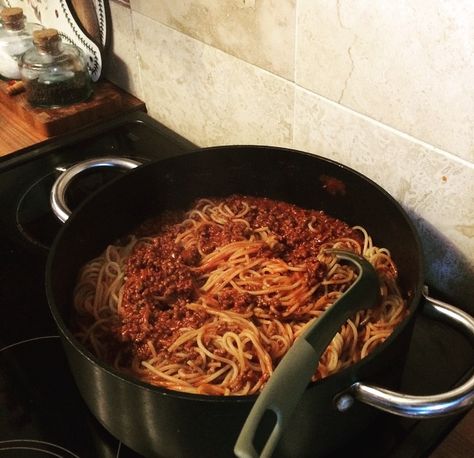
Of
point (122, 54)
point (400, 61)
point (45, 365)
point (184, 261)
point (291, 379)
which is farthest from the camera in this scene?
point (122, 54)

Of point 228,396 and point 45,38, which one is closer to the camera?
point 228,396

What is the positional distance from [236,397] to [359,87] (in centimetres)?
61

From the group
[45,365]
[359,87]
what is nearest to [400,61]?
[359,87]

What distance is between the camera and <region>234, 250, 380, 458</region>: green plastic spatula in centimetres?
62

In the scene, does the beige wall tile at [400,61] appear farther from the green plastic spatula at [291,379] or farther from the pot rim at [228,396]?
the green plastic spatula at [291,379]

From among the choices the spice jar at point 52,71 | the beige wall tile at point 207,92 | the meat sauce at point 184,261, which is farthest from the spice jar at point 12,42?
the meat sauce at point 184,261

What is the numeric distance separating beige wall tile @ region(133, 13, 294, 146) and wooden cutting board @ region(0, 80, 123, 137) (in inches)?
4.5

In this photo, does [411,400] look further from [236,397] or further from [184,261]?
[184,261]

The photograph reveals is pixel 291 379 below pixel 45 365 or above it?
above

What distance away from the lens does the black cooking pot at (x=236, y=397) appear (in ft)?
2.37

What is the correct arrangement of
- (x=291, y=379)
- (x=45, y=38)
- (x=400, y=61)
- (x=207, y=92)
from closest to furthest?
1. (x=291, y=379)
2. (x=400, y=61)
3. (x=207, y=92)
4. (x=45, y=38)

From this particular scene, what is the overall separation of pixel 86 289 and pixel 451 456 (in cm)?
72

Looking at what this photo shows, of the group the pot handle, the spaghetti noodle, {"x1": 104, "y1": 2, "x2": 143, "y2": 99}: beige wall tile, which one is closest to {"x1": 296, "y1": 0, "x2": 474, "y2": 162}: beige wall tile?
the spaghetti noodle

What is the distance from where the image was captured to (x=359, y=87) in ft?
3.38
